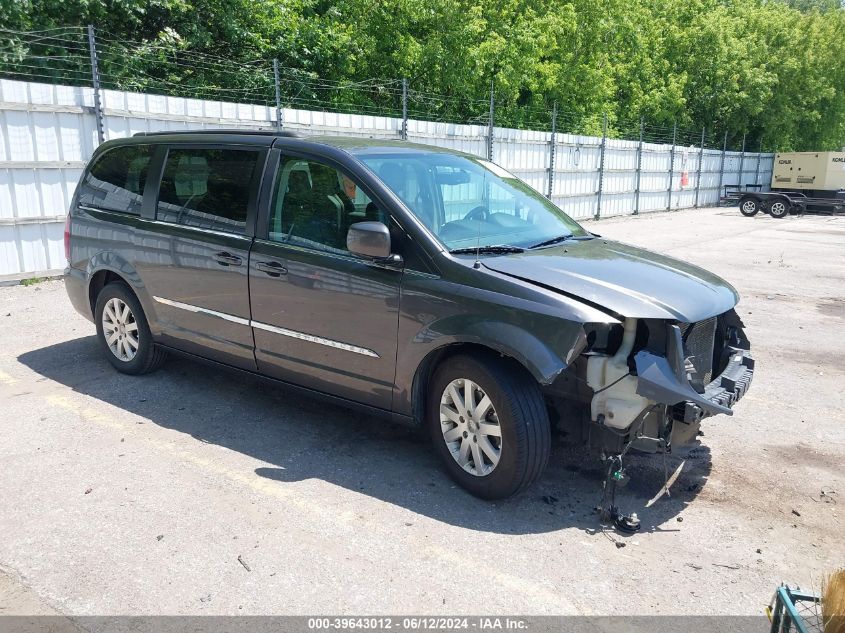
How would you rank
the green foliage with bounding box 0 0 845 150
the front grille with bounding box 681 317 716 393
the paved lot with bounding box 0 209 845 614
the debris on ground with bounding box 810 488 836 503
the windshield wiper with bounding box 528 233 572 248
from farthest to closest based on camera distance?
1. the green foliage with bounding box 0 0 845 150
2. the windshield wiper with bounding box 528 233 572 248
3. the debris on ground with bounding box 810 488 836 503
4. the front grille with bounding box 681 317 716 393
5. the paved lot with bounding box 0 209 845 614

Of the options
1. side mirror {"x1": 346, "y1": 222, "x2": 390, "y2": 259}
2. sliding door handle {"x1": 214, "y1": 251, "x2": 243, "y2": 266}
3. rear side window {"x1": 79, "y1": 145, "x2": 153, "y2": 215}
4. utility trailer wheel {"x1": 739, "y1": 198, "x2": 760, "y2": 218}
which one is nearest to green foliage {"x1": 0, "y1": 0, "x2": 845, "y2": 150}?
utility trailer wheel {"x1": 739, "y1": 198, "x2": 760, "y2": 218}

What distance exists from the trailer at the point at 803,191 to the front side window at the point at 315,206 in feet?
84.1

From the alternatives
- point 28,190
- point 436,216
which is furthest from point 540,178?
point 436,216

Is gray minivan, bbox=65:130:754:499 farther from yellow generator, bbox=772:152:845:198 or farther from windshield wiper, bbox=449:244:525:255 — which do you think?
yellow generator, bbox=772:152:845:198

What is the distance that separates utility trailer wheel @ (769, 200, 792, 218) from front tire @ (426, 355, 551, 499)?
1018 inches

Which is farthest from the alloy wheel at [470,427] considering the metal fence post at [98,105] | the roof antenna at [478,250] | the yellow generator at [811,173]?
the yellow generator at [811,173]

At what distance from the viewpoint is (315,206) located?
4504mm

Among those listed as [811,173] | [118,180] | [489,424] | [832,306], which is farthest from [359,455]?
[811,173]

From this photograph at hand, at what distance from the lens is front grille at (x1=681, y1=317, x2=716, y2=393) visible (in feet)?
12.3

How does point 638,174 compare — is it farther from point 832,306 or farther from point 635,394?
point 635,394

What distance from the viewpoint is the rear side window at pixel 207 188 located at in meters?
4.83

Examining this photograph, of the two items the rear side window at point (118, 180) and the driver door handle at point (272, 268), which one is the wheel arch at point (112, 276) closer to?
the rear side window at point (118, 180)

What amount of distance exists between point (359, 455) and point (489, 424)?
1.04 meters

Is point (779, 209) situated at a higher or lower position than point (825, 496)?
lower
